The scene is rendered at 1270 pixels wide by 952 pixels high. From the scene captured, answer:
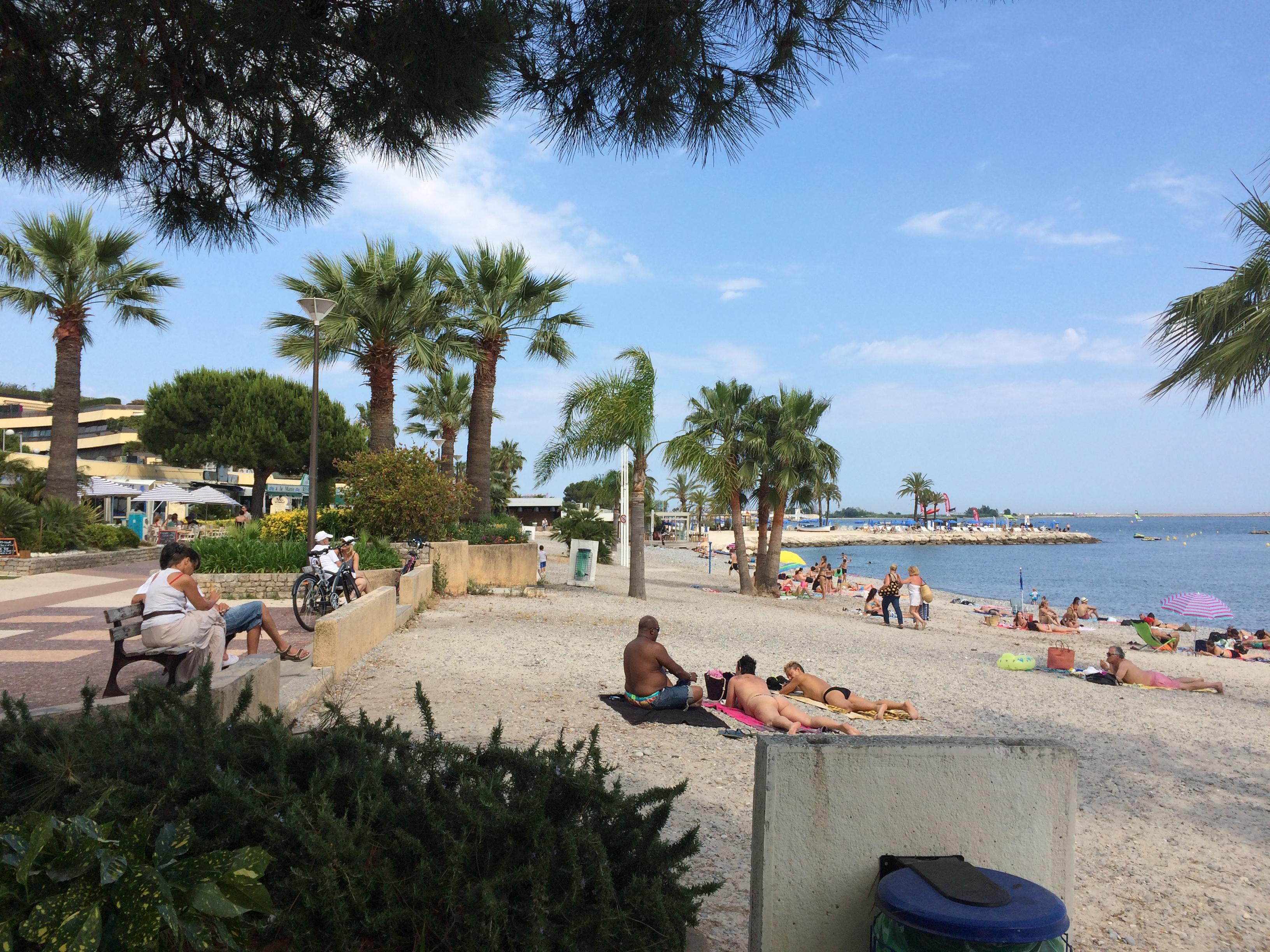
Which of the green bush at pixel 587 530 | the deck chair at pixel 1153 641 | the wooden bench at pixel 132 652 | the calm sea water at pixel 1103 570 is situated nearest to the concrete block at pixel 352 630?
the wooden bench at pixel 132 652

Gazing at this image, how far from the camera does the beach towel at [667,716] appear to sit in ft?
22.7

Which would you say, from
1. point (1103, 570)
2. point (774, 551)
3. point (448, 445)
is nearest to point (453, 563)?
point (774, 551)

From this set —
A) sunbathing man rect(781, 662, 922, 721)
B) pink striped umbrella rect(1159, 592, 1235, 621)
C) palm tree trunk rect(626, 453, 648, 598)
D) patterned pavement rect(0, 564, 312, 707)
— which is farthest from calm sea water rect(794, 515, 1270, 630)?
patterned pavement rect(0, 564, 312, 707)

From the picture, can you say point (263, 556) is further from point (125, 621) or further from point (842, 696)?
point (842, 696)

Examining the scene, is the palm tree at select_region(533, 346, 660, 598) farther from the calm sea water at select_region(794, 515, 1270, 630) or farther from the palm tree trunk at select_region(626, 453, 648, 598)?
the calm sea water at select_region(794, 515, 1270, 630)

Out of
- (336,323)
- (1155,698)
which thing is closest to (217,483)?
(336,323)

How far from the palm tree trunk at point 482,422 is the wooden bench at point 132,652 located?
54.2ft

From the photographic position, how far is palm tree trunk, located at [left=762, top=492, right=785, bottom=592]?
2923cm

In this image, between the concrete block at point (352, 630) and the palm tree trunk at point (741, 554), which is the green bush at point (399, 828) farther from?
the palm tree trunk at point (741, 554)

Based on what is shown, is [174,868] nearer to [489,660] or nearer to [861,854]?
[861,854]

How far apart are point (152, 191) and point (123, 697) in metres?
2.75

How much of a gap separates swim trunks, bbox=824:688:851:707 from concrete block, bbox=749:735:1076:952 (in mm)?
5478

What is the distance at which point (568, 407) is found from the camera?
70.0 ft

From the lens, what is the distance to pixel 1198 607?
901 inches
